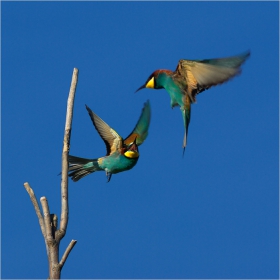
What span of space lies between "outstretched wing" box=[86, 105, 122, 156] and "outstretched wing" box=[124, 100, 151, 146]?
0.69 m

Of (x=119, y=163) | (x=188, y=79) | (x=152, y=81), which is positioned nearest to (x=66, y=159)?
(x=119, y=163)

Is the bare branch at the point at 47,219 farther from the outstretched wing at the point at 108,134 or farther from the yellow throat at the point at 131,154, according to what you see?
the outstretched wing at the point at 108,134

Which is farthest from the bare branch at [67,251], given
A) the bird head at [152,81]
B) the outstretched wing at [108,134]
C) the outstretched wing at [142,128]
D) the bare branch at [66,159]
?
the outstretched wing at [142,128]

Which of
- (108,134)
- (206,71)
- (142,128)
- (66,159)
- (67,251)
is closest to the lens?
(67,251)

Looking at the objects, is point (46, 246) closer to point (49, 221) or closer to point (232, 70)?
point (49, 221)

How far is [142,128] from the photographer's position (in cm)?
891

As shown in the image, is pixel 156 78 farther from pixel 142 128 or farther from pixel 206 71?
pixel 142 128

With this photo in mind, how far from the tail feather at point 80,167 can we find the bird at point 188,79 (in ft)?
3.41

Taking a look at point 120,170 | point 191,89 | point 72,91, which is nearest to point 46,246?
point 72,91

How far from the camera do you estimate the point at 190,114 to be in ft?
25.1

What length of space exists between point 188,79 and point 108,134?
1.10 m

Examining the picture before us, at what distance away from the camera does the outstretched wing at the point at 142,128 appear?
8826 mm

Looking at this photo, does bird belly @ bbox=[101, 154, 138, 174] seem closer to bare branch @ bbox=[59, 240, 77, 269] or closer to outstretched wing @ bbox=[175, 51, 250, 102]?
outstretched wing @ bbox=[175, 51, 250, 102]

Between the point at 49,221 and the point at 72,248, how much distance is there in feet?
0.94
